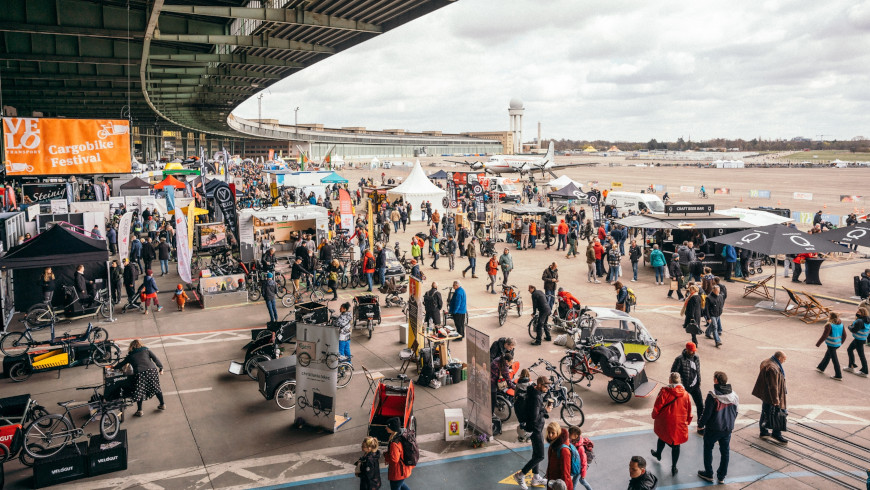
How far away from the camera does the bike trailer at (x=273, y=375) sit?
35.6 feet

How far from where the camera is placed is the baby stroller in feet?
59.3

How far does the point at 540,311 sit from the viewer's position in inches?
557

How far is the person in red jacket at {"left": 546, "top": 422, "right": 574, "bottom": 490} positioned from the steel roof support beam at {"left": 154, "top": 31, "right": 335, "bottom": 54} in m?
17.1

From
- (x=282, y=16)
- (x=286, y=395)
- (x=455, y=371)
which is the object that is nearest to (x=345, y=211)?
(x=282, y=16)

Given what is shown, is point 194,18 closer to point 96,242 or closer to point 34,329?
point 96,242

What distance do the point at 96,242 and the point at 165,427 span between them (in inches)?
361

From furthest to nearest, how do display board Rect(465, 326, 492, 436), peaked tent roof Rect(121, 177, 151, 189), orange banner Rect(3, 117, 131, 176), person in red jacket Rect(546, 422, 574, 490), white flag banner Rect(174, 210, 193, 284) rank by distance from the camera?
peaked tent roof Rect(121, 177, 151, 189), white flag banner Rect(174, 210, 193, 284), orange banner Rect(3, 117, 131, 176), display board Rect(465, 326, 492, 436), person in red jacket Rect(546, 422, 574, 490)

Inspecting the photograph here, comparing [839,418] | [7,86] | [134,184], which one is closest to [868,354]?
[839,418]

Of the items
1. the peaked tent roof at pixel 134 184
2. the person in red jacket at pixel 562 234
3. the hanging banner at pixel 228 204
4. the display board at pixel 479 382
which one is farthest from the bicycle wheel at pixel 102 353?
the peaked tent roof at pixel 134 184

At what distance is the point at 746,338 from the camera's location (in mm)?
14602

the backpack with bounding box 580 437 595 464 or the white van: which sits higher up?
the white van

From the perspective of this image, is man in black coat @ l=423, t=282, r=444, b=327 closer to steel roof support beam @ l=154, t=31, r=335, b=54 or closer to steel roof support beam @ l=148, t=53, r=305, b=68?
steel roof support beam @ l=154, t=31, r=335, b=54

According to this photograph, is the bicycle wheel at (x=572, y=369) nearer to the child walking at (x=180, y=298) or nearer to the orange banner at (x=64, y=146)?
the child walking at (x=180, y=298)

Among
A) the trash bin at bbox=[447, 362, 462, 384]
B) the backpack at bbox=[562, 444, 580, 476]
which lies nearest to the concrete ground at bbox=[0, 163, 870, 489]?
the trash bin at bbox=[447, 362, 462, 384]
